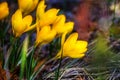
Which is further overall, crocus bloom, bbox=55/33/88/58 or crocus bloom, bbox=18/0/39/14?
crocus bloom, bbox=18/0/39/14

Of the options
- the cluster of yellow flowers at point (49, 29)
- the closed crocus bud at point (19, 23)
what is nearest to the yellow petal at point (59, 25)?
the cluster of yellow flowers at point (49, 29)

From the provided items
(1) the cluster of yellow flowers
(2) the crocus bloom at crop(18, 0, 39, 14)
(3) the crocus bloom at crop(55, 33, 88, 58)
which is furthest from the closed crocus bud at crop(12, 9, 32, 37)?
(3) the crocus bloom at crop(55, 33, 88, 58)

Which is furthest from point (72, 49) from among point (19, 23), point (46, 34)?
point (19, 23)

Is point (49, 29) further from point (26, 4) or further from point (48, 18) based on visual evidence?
point (26, 4)

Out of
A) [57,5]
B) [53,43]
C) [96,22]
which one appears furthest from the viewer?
[57,5]

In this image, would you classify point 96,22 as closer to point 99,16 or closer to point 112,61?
point 99,16

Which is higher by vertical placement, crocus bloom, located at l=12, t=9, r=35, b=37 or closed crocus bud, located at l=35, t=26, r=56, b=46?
crocus bloom, located at l=12, t=9, r=35, b=37

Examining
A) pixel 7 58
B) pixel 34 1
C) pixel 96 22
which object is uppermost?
pixel 34 1

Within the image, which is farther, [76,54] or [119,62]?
[119,62]

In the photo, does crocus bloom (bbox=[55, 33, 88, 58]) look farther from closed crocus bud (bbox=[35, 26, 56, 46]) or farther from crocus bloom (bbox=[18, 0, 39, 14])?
crocus bloom (bbox=[18, 0, 39, 14])

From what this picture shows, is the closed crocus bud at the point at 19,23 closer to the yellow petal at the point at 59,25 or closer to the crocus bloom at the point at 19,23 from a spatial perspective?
the crocus bloom at the point at 19,23

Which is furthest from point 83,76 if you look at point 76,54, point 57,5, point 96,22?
point 57,5
